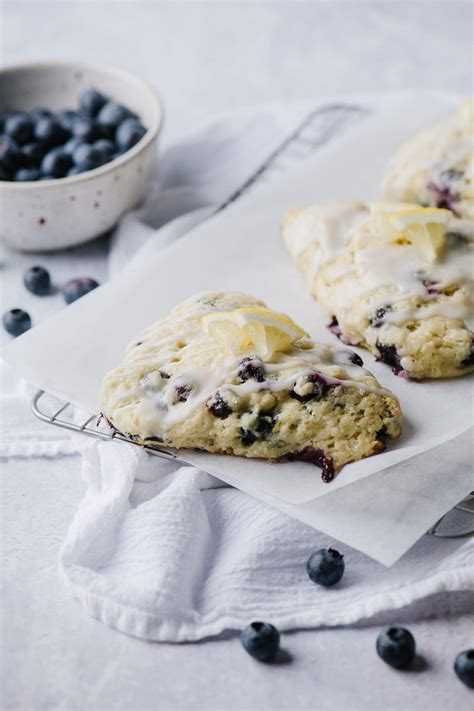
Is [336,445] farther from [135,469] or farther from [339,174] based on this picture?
[339,174]

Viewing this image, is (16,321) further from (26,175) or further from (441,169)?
(441,169)

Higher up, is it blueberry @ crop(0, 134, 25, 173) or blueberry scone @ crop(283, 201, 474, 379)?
blueberry scone @ crop(283, 201, 474, 379)

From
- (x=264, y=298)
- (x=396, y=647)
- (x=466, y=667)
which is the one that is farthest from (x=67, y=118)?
(x=466, y=667)

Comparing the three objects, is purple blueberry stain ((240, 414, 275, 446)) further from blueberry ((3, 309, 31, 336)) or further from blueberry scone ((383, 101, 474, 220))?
blueberry scone ((383, 101, 474, 220))

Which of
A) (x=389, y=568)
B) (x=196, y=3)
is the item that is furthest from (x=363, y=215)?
(x=196, y=3)

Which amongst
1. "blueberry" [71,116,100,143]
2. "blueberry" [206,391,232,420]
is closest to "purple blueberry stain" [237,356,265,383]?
"blueberry" [206,391,232,420]

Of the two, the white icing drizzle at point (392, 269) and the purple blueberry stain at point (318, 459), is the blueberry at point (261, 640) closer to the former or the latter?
the purple blueberry stain at point (318, 459)
